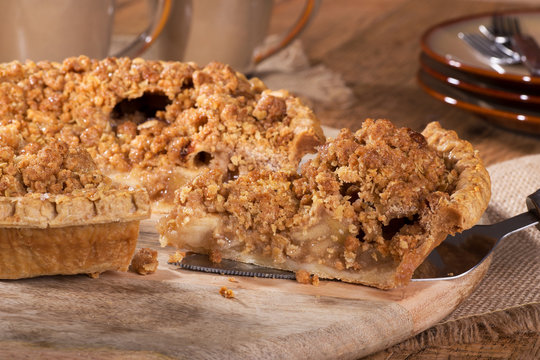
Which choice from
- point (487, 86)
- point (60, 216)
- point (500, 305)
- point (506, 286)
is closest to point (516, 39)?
point (487, 86)

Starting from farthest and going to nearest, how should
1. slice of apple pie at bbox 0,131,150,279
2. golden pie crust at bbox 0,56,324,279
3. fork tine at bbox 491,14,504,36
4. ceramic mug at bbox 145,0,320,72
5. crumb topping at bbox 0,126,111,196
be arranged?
1. fork tine at bbox 491,14,504,36
2. ceramic mug at bbox 145,0,320,72
3. golden pie crust at bbox 0,56,324,279
4. crumb topping at bbox 0,126,111,196
5. slice of apple pie at bbox 0,131,150,279

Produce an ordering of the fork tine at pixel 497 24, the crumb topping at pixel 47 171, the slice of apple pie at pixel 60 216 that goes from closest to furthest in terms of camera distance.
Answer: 1. the slice of apple pie at pixel 60 216
2. the crumb topping at pixel 47 171
3. the fork tine at pixel 497 24

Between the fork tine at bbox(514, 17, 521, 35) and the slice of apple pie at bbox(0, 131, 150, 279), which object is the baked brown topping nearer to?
the slice of apple pie at bbox(0, 131, 150, 279)

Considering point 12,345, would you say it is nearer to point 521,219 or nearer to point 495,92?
point 521,219

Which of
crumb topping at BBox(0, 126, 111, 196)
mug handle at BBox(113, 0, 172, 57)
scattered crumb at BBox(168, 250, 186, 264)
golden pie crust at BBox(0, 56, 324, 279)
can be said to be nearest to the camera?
crumb topping at BBox(0, 126, 111, 196)

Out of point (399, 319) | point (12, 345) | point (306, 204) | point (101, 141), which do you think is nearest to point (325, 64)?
point (101, 141)

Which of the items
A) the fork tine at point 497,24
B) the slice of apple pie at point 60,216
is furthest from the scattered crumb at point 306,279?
the fork tine at point 497,24

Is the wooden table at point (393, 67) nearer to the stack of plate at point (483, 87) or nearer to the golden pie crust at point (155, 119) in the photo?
the stack of plate at point (483, 87)

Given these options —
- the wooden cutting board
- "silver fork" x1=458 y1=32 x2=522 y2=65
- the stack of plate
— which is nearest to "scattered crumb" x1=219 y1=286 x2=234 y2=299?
the wooden cutting board
